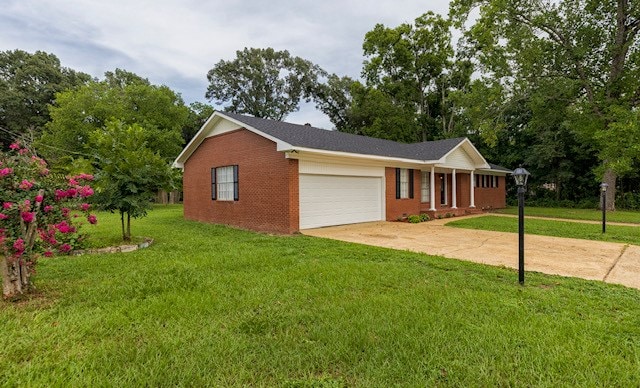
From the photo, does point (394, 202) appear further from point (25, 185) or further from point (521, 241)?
point (25, 185)

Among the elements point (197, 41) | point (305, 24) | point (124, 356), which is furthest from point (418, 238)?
point (197, 41)

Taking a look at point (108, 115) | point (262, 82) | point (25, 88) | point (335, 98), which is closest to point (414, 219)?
point (108, 115)

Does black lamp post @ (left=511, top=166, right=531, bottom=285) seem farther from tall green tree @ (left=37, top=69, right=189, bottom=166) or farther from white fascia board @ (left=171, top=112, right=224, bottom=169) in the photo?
tall green tree @ (left=37, top=69, right=189, bottom=166)

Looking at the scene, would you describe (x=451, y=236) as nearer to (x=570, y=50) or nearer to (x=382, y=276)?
(x=382, y=276)

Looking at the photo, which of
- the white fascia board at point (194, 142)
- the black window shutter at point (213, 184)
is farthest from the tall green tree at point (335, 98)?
the black window shutter at point (213, 184)

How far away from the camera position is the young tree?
8.09 meters

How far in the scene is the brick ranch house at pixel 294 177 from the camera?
10.2 m

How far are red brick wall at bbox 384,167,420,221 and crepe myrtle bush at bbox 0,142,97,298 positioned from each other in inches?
424

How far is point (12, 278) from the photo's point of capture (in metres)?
4.03

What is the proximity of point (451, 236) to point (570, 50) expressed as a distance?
15.2 m

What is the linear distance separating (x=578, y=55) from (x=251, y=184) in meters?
18.1

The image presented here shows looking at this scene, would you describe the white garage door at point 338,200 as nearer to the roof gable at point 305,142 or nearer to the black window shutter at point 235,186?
the roof gable at point 305,142

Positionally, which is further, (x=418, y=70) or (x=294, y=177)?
(x=418, y=70)

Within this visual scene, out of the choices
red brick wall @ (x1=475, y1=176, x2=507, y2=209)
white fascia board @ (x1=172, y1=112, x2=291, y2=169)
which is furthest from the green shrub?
red brick wall @ (x1=475, y1=176, x2=507, y2=209)
